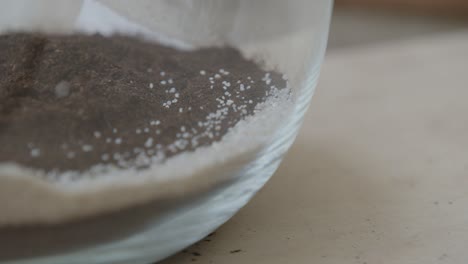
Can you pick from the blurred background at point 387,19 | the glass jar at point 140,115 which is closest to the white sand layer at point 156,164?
the glass jar at point 140,115

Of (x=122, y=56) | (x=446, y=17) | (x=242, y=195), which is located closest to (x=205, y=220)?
(x=242, y=195)

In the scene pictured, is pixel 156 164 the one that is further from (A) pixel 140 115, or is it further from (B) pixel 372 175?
(B) pixel 372 175

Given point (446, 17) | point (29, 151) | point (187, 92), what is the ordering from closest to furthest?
1. point (29, 151)
2. point (187, 92)
3. point (446, 17)

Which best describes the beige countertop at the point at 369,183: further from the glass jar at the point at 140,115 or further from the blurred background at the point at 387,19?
the blurred background at the point at 387,19

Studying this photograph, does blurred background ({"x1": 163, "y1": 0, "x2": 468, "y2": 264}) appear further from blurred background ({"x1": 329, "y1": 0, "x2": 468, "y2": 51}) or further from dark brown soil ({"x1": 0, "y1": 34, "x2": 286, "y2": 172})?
blurred background ({"x1": 329, "y1": 0, "x2": 468, "y2": 51})

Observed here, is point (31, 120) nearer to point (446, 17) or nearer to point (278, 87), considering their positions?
point (278, 87)

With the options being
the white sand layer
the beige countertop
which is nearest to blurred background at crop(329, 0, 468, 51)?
the beige countertop
